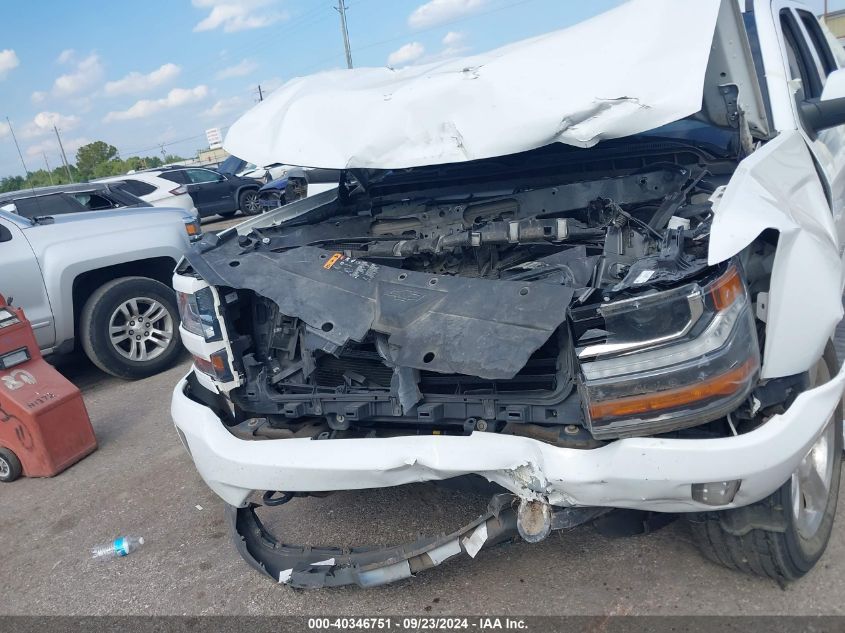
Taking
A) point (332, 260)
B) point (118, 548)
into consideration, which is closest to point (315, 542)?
point (118, 548)

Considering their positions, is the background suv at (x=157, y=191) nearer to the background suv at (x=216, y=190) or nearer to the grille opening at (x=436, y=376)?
the background suv at (x=216, y=190)

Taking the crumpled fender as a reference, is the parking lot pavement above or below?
below

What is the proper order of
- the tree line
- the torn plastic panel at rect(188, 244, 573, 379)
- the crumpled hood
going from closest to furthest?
the torn plastic panel at rect(188, 244, 573, 379) < the crumpled hood < the tree line

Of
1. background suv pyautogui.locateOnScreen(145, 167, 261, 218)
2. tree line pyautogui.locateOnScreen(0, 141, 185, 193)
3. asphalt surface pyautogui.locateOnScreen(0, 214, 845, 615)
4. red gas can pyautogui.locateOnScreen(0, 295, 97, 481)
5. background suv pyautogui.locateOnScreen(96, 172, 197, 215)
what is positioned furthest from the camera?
tree line pyautogui.locateOnScreen(0, 141, 185, 193)

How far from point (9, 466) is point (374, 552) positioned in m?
2.89

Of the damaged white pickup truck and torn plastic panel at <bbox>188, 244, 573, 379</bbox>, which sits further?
torn plastic panel at <bbox>188, 244, 573, 379</bbox>

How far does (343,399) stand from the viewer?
242cm

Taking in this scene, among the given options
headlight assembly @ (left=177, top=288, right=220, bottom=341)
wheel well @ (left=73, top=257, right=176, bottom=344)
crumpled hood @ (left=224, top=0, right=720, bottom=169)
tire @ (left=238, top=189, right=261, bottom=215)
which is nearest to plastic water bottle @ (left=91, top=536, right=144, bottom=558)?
headlight assembly @ (left=177, top=288, right=220, bottom=341)

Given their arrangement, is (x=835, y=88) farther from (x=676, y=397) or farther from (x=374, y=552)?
(x=374, y=552)

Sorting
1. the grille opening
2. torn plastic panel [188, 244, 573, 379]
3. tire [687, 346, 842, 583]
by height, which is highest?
torn plastic panel [188, 244, 573, 379]

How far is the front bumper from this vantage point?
1801mm

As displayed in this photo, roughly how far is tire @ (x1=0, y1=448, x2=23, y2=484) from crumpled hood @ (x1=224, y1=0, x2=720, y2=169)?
2466mm

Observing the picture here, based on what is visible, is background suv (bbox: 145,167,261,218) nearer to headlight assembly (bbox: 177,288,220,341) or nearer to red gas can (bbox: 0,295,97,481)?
red gas can (bbox: 0,295,97,481)

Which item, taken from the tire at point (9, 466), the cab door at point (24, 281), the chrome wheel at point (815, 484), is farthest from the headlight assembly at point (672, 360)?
the cab door at point (24, 281)
